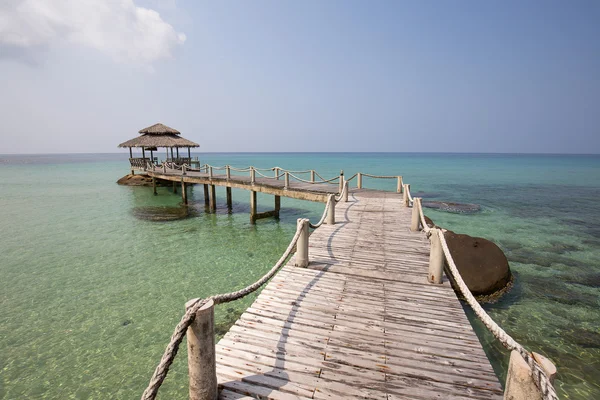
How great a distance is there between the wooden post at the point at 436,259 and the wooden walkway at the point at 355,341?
16 centimetres

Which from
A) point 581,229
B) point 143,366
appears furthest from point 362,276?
point 581,229

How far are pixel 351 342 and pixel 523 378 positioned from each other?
185cm

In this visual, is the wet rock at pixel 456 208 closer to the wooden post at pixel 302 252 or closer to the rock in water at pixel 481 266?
the rock in water at pixel 481 266

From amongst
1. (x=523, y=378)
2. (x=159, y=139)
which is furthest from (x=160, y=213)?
(x=523, y=378)

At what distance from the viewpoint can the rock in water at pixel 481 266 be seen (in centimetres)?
776

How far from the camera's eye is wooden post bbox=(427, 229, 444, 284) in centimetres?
487

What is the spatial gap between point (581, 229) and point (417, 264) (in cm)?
1646

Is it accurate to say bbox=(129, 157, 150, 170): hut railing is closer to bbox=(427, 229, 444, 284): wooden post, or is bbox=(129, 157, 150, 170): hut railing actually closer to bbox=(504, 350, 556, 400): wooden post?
bbox=(427, 229, 444, 284): wooden post

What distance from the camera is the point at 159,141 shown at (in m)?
27.5

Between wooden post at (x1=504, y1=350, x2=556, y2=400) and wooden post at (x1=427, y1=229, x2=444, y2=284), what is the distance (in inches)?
119

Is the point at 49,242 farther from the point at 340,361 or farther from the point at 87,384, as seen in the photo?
the point at 340,361

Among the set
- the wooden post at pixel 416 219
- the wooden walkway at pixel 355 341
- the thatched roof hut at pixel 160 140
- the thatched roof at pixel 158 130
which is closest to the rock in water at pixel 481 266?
the wooden post at pixel 416 219

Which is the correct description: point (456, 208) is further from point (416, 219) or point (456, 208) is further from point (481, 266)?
point (416, 219)

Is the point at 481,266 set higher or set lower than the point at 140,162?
lower
